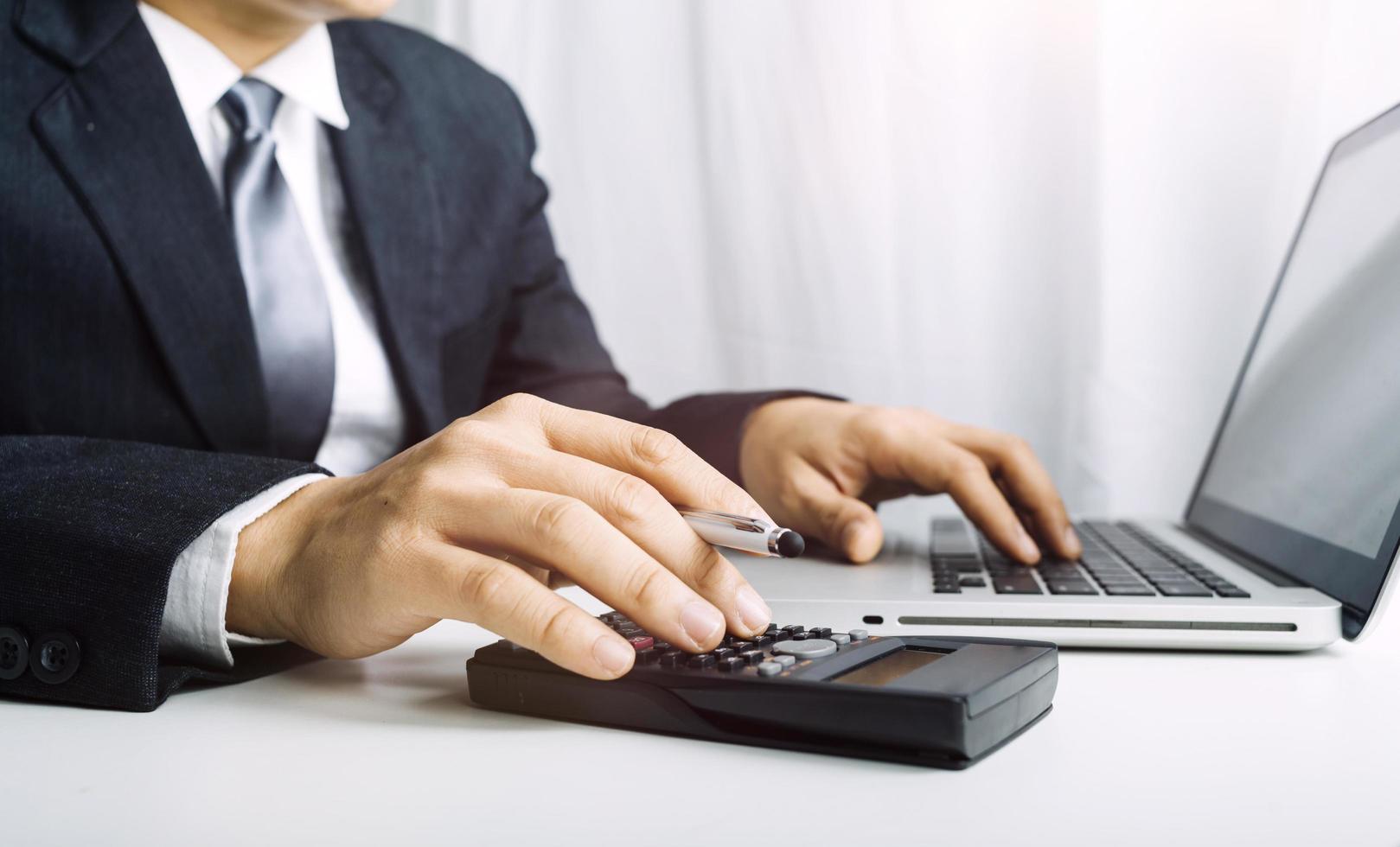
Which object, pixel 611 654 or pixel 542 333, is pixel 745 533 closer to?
pixel 611 654

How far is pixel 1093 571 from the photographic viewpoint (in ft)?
2.25

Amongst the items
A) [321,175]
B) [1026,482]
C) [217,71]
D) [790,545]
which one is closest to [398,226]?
[321,175]

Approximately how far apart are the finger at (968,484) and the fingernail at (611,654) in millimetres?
389

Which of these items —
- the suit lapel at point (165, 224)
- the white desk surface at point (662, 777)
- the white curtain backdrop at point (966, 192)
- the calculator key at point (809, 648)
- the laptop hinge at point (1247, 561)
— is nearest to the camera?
the white desk surface at point (662, 777)

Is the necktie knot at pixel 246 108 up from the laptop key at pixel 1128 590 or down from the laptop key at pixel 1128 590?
up

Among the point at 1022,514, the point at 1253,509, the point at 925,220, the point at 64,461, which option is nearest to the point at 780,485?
the point at 1022,514

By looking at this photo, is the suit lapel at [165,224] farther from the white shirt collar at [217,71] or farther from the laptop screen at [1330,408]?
the laptop screen at [1330,408]

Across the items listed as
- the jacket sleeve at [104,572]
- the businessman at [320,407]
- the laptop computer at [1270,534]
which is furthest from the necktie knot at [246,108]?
the laptop computer at [1270,534]

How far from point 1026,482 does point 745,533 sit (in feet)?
1.22

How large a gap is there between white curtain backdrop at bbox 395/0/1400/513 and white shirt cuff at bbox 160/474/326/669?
1004 mm

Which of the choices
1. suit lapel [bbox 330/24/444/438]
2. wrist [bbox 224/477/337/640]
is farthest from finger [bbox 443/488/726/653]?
suit lapel [bbox 330/24/444/438]

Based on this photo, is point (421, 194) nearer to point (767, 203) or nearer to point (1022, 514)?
point (767, 203)

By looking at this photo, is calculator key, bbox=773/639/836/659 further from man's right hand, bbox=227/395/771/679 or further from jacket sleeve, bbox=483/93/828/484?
jacket sleeve, bbox=483/93/828/484

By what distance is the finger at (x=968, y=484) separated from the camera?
2.44 feet
